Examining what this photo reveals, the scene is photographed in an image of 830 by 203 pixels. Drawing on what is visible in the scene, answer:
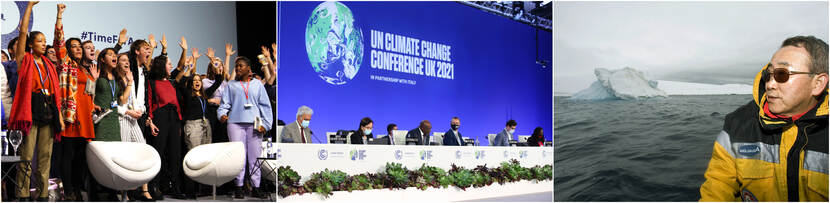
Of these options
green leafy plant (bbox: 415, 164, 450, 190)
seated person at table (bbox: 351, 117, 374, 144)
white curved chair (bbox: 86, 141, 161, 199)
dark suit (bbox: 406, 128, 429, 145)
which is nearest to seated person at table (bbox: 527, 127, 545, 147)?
dark suit (bbox: 406, 128, 429, 145)

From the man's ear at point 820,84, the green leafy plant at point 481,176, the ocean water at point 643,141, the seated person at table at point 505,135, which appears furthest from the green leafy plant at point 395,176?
the man's ear at point 820,84

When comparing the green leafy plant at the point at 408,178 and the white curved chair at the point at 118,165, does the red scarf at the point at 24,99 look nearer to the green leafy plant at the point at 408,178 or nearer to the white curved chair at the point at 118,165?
the white curved chair at the point at 118,165

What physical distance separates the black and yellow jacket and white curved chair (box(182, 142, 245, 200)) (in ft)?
12.2

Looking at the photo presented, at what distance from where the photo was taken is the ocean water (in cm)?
327

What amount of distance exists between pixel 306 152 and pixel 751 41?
3.95m

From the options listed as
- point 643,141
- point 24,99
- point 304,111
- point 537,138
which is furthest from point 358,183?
point 537,138

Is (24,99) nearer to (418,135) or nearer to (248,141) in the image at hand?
(248,141)

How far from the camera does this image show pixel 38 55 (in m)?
4.91

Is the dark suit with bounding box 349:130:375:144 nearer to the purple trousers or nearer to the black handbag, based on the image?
the purple trousers

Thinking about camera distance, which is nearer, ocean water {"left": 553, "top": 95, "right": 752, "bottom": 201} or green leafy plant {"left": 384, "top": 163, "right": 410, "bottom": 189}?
ocean water {"left": 553, "top": 95, "right": 752, "bottom": 201}

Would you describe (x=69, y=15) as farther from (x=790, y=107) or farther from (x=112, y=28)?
(x=790, y=107)

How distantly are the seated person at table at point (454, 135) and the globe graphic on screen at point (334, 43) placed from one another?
174 cm

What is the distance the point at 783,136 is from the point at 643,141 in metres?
0.59

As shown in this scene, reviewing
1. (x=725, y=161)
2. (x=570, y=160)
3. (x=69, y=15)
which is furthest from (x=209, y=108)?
(x=725, y=161)
